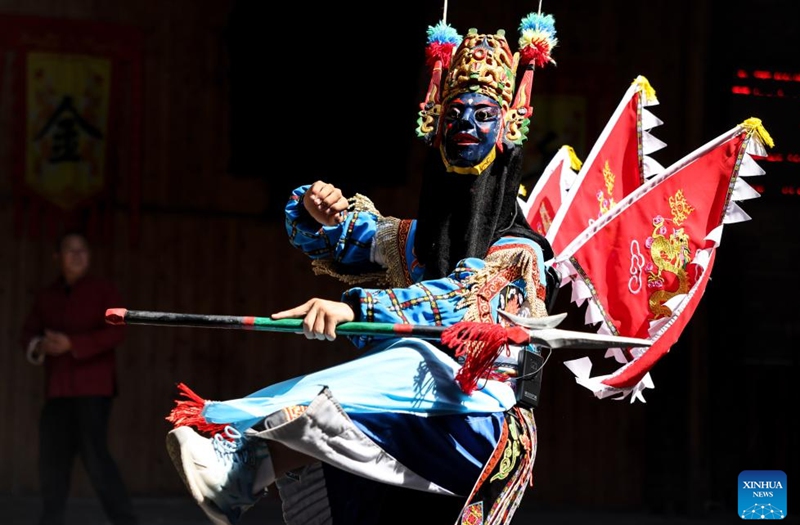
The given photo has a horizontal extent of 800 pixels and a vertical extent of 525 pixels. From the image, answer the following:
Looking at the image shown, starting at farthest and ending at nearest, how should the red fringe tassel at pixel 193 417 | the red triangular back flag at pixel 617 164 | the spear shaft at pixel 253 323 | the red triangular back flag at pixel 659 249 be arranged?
the red triangular back flag at pixel 617 164 → the red triangular back flag at pixel 659 249 → the red fringe tassel at pixel 193 417 → the spear shaft at pixel 253 323

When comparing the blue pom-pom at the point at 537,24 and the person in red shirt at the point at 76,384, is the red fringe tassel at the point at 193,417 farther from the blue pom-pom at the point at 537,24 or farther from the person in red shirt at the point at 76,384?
the person in red shirt at the point at 76,384

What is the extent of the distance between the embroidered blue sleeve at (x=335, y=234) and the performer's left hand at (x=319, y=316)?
570 mm

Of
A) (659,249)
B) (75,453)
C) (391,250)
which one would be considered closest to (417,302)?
(391,250)

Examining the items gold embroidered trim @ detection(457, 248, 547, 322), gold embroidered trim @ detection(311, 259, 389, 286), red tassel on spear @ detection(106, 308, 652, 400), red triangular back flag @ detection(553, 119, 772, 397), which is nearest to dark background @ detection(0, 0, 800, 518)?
red triangular back flag @ detection(553, 119, 772, 397)

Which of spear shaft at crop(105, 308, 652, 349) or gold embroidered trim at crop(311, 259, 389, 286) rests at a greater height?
gold embroidered trim at crop(311, 259, 389, 286)

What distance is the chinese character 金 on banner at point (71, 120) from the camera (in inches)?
254

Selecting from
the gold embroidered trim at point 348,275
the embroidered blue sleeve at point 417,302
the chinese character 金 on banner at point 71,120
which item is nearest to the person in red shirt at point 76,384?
the chinese character 金 on banner at point 71,120

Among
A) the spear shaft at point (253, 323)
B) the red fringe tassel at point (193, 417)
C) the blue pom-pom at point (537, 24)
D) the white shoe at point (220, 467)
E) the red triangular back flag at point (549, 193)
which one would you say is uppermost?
the blue pom-pom at point (537, 24)

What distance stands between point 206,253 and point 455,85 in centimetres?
350

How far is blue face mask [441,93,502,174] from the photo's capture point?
10.8 feet

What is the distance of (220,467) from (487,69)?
3.62 feet

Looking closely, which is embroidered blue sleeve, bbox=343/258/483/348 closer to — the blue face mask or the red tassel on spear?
the red tassel on spear

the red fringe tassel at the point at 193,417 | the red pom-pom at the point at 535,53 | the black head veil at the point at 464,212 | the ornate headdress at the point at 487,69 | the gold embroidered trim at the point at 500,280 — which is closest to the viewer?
the red fringe tassel at the point at 193,417

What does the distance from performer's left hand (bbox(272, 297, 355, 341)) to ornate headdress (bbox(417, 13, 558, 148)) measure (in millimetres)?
614
